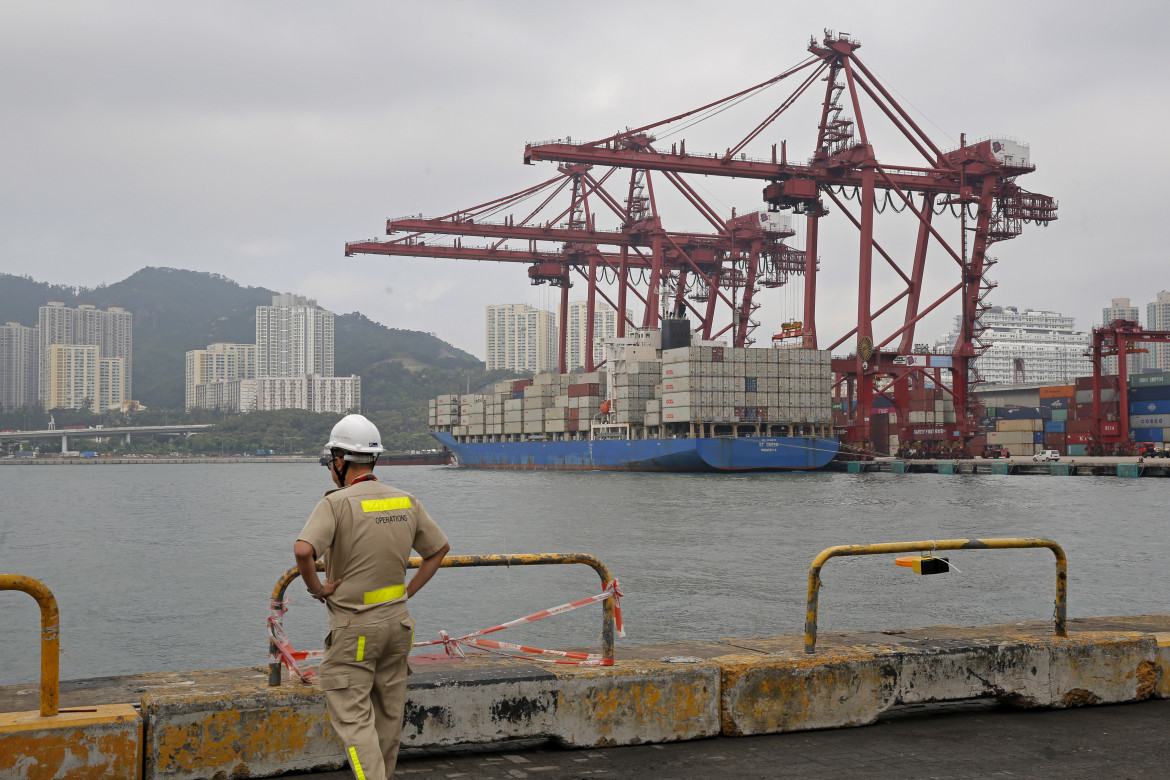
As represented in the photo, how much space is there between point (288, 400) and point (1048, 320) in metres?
141

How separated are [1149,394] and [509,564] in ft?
246

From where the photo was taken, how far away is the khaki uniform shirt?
3.81 metres

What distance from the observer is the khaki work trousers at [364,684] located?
375cm

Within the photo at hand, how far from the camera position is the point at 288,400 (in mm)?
178875

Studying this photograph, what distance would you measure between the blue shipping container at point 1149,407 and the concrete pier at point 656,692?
7051cm

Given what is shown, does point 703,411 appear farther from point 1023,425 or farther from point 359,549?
point 359,549

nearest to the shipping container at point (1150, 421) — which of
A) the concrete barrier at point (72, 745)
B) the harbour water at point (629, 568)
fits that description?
the harbour water at point (629, 568)

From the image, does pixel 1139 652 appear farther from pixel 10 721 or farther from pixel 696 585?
pixel 696 585

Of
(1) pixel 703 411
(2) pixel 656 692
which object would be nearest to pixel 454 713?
(2) pixel 656 692

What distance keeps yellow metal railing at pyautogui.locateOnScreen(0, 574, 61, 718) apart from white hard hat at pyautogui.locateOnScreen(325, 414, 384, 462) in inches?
55.3

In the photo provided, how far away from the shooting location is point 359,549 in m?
3.83

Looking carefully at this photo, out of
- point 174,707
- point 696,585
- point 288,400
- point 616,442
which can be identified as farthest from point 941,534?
point 288,400

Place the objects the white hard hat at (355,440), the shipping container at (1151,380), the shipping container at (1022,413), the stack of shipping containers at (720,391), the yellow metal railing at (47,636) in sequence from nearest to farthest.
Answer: the white hard hat at (355,440)
the yellow metal railing at (47,636)
the stack of shipping containers at (720,391)
the shipping container at (1151,380)
the shipping container at (1022,413)

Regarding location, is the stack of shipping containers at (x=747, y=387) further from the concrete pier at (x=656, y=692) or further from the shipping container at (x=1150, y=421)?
the concrete pier at (x=656, y=692)
